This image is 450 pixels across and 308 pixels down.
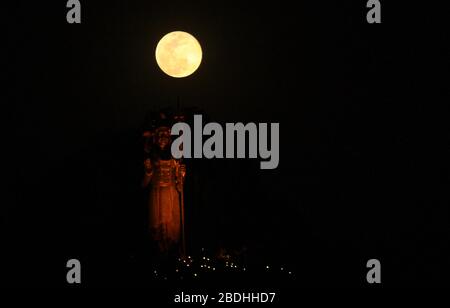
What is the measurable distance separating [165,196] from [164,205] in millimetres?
73

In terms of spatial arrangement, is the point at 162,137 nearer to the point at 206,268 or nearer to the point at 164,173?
the point at 164,173

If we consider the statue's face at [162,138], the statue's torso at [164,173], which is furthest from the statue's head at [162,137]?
the statue's torso at [164,173]

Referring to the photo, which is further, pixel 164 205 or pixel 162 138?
pixel 164 205

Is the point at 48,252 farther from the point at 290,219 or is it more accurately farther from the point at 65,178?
the point at 290,219

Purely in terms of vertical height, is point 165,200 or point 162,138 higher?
point 162,138

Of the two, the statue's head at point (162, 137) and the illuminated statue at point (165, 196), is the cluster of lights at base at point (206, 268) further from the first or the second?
the statue's head at point (162, 137)

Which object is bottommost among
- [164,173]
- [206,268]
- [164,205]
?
[206,268]

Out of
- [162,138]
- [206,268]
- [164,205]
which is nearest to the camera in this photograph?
[206,268]

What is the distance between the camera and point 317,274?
189 inches

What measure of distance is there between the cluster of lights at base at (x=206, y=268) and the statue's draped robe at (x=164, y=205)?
0.80 ft

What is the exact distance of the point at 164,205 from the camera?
4723 millimetres

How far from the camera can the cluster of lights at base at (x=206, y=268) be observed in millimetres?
4352

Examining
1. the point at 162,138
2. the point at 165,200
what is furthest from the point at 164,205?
the point at 162,138
